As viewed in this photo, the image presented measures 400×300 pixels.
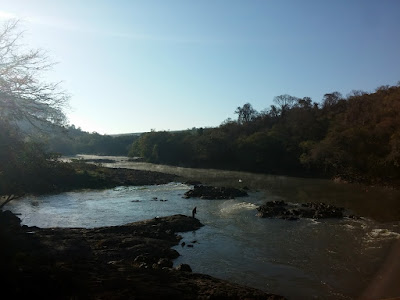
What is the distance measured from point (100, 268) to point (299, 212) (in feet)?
58.6

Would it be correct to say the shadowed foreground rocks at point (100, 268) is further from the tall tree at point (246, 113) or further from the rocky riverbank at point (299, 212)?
the tall tree at point (246, 113)

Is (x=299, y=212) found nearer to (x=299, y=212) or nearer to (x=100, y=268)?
(x=299, y=212)

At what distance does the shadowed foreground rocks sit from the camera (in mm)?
9023

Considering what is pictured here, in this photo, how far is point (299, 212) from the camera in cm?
2631

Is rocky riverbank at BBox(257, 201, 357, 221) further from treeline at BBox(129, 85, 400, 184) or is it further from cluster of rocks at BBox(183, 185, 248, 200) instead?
treeline at BBox(129, 85, 400, 184)

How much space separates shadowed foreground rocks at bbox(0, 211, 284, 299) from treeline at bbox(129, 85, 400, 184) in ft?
112

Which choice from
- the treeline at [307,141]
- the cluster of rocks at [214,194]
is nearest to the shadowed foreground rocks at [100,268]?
the cluster of rocks at [214,194]

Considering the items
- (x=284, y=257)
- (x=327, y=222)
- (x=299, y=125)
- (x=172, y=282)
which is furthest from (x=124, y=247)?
(x=299, y=125)

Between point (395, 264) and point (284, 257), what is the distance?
458cm

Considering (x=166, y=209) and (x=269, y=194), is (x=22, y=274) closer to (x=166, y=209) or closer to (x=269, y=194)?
(x=166, y=209)

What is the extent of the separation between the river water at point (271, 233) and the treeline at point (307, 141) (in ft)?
28.9

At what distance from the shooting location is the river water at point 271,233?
45.0ft

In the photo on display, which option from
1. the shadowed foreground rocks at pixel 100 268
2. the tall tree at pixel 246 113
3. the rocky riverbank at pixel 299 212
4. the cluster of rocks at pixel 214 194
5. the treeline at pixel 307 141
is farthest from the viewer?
the tall tree at pixel 246 113

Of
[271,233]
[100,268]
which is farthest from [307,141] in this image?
[100,268]
